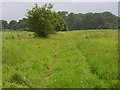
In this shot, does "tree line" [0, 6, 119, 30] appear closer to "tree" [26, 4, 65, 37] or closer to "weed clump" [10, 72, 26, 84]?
"tree" [26, 4, 65, 37]

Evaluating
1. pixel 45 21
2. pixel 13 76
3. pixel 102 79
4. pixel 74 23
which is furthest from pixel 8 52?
pixel 74 23

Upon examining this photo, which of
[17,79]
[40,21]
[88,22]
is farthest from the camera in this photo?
[88,22]

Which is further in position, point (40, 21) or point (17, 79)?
point (40, 21)

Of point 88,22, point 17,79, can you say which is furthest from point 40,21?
point 88,22

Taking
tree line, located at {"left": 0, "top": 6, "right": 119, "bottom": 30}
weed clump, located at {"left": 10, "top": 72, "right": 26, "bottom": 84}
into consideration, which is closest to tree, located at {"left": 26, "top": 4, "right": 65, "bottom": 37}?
weed clump, located at {"left": 10, "top": 72, "right": 26, "bottom": 84}

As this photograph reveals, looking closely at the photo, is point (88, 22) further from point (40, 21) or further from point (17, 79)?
point (17, 79)

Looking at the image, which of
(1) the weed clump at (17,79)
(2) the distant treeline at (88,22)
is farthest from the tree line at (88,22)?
(1) the weed clump at (17,79)

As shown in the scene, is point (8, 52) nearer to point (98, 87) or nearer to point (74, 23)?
point (98, 87)

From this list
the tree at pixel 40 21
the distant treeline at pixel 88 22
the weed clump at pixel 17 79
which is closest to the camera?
the weed clump at pixel 17 79

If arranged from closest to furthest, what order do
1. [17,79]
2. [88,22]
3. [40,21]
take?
[17,79]
[40,21]
[88,22]

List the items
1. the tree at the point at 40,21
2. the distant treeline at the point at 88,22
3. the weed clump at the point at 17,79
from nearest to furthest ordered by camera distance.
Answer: the weed clump at the point at 17,79 < the tree at the point at 40,21 < the distant treeline at the point at 88,22

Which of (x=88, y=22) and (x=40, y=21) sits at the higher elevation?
(x=40, y=21)

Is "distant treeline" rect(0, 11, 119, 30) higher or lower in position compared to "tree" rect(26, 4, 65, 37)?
lower

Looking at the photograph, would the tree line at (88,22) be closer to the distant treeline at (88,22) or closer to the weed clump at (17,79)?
the distant treeline at (88,22)
